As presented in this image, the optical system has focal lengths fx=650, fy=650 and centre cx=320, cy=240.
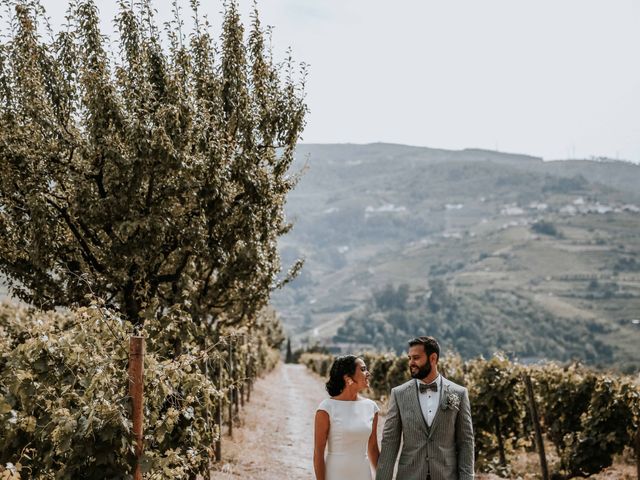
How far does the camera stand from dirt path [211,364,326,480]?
1339 cm

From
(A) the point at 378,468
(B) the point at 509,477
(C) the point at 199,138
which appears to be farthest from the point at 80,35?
(B) the point at 509,477

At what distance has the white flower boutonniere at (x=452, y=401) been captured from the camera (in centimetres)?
568

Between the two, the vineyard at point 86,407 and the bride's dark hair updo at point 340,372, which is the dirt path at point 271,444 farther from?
the bride's dark hair updo at point 340,372

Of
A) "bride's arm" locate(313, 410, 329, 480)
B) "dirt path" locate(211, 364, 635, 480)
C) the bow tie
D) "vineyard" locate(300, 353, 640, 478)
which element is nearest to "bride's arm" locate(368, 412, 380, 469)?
"bride's arm" locate(313, 410, 329, 480)

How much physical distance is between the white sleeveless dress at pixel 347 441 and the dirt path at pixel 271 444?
682cm

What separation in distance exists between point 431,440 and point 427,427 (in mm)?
114

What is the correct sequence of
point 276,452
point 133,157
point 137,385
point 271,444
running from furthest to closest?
point 271,444, point 276,452, point 133,157, point 137,385

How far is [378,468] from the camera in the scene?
583 cm

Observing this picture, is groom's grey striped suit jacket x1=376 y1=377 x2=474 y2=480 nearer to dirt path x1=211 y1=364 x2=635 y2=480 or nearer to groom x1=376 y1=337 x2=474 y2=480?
groom x1=376 y1=337 x2=474 y2=480

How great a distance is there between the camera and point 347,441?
5.94 m

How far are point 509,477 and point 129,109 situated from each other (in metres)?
10.6

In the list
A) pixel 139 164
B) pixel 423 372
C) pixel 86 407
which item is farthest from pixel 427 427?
pixel 139 164

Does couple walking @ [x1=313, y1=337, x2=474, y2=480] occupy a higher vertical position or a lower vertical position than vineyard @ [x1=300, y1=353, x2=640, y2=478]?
higher

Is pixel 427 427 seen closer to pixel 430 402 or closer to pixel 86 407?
pixel 430 402
